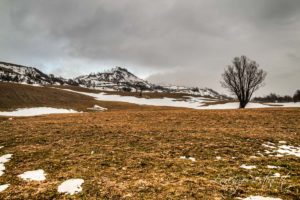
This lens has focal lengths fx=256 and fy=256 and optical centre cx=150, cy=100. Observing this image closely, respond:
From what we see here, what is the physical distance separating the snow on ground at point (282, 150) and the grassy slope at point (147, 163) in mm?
608

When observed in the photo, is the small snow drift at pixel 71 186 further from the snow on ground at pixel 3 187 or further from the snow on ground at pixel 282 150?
the snow on ground at pixel 282 150

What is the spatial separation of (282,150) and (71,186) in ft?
34.5

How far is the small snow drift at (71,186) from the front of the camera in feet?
26.0

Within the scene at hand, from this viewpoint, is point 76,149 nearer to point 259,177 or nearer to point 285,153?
point 259,177

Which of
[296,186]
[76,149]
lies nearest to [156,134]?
[76,149]

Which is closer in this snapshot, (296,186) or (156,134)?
(296,186)

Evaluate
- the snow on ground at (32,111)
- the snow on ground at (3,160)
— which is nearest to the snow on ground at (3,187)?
the snow on ground at (3,160)

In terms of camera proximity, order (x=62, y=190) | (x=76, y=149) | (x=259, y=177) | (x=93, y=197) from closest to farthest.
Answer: (x=93, y=197) → (x=62, y=190) → (x=259, y=177) → (x=76, y=149)

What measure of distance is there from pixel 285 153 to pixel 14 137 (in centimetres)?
1627

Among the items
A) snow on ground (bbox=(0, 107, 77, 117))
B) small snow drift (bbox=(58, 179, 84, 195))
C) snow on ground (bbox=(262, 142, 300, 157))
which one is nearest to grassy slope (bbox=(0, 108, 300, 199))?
small snow drift (bbox=(58, 179, 84, 195))

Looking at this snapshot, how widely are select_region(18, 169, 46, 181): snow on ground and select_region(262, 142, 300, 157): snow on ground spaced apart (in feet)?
33.7

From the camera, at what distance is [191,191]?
25.0 ft

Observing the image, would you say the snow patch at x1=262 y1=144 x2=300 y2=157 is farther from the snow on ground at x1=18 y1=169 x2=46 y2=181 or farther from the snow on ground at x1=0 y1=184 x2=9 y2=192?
the snow on ground at x1=0 y1=184 x2=9 y2=192

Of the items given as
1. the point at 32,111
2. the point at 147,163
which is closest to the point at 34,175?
the point at 147,163
